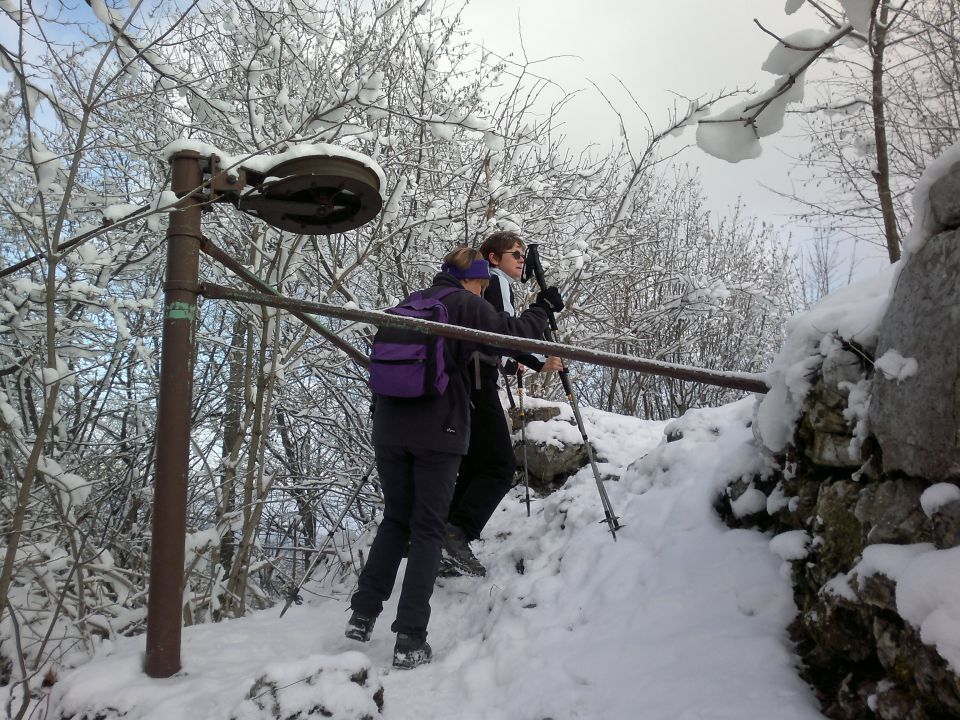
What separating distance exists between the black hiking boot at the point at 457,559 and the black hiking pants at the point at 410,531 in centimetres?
88

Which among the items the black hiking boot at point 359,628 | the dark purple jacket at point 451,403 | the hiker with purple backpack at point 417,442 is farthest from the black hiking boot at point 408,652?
the dark purple jacket at point 451,403

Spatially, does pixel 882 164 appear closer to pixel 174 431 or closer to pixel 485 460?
pixel 485 460

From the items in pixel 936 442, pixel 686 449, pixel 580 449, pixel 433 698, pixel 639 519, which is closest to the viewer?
pixel 936 442

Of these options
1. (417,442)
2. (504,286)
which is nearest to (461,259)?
(504,286)

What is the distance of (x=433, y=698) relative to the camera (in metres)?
2.49

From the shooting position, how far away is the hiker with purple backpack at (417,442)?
275 centimetres

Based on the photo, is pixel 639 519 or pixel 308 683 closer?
pixel 308 683

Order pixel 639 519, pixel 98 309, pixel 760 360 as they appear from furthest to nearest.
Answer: pixel 760 360 → pixel 98 309 → pixel 639 519

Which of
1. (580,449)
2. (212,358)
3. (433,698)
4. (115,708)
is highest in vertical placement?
(212,358)

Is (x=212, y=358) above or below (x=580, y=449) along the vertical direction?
above

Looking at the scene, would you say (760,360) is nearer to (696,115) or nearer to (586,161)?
(586,161)

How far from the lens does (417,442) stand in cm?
276

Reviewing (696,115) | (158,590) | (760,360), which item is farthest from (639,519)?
(760,360)

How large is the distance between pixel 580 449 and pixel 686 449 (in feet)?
5.15
